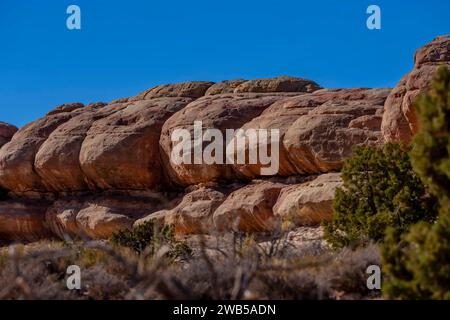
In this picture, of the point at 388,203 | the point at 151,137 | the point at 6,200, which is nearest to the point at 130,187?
the point at 151,137

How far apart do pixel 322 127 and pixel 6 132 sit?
1994 cm

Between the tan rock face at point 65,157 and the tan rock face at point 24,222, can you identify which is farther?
the tan rock face at point 24,222

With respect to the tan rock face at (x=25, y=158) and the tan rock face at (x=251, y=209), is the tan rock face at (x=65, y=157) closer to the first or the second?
the tan rock face at (x=25, y=158)

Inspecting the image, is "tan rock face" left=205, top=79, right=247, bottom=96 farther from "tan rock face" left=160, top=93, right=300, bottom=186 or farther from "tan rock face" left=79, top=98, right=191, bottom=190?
"tan rock face" left=160, top=93, right=300, bottom=186

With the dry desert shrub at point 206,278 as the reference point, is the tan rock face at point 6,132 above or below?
above

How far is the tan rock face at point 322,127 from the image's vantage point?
18.2 meters

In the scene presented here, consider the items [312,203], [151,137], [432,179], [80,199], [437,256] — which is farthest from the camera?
[80,199]

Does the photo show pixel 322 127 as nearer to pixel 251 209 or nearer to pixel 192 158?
pixel 251 209

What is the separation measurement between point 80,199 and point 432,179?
69.2ft

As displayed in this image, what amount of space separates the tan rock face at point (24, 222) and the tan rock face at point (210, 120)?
6962 millimetres

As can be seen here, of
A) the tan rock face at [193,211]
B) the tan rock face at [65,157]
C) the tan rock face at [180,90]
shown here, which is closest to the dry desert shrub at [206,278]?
the tan rock face at [193,211]

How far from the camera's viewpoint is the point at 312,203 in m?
17.3
